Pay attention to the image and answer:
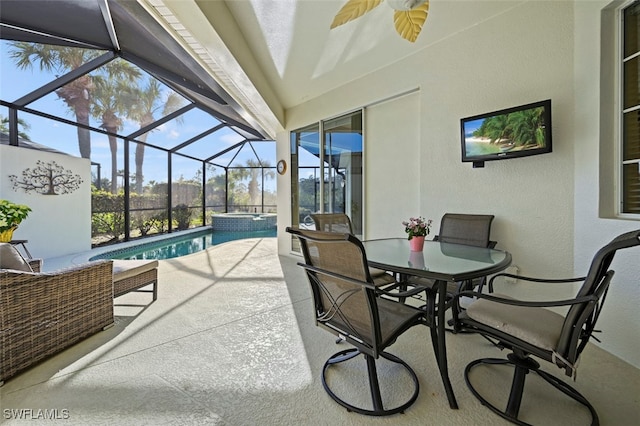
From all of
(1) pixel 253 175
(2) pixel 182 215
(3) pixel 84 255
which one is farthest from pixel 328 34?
(1) pixel 253 175

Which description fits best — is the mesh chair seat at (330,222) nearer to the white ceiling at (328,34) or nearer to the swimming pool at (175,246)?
the white ceiling at (328,34)

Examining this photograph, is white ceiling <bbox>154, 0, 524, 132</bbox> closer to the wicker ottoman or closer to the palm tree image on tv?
the palm tree image on tv

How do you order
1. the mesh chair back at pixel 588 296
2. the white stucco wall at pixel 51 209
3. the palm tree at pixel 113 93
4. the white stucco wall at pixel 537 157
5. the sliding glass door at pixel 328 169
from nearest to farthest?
the mesh chair back at pixel 588 296 < the white stucco wall at pixel 537 157 < the sliding glass door at pixel 328 169 < the white stucco wall at pixel 51 209 < the palm tree at pixel 113 93

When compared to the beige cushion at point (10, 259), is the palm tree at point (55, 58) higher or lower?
higher

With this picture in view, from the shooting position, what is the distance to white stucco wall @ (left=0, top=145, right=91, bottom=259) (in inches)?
186

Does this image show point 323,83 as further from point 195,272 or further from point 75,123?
point 75,123

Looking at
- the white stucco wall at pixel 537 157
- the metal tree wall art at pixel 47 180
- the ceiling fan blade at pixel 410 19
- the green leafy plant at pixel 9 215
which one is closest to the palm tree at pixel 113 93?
the metal tree wall art at pixel 47 180

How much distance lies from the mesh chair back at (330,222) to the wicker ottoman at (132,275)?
1.93m

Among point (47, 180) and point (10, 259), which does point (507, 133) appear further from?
point (47, 180)

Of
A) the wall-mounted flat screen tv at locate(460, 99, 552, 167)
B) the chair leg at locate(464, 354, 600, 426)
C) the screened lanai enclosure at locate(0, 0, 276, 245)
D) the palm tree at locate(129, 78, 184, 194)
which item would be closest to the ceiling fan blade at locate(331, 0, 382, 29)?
the wall-mounted flat screen tv at locate(460, 99, 552, 167)

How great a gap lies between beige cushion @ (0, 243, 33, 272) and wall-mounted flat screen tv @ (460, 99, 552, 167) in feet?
13.1

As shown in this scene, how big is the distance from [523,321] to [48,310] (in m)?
3.07

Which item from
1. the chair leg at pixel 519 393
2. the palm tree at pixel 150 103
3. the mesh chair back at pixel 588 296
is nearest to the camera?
the mesh chair back at pixel 588 296

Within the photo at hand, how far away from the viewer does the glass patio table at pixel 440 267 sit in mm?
1482
